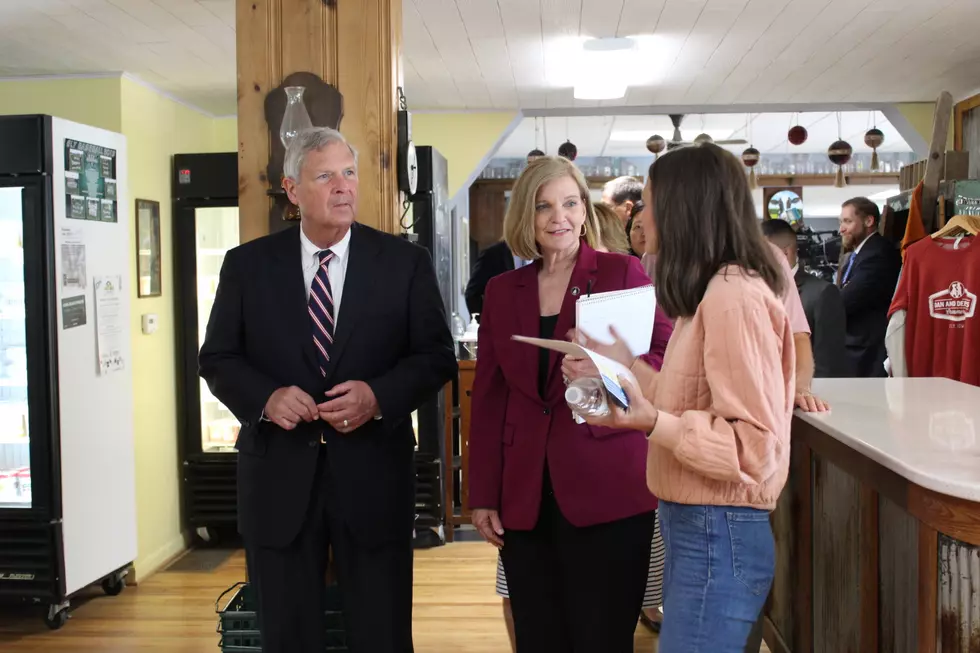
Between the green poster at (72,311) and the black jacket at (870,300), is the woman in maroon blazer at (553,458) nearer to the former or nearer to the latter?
the green poster at (72,311)

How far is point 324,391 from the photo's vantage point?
7.43ft

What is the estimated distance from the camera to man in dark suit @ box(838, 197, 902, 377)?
5203mm

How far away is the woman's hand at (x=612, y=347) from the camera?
1.64 m

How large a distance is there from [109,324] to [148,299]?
0.61m

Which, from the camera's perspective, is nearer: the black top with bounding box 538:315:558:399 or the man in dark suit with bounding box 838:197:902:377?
the black top with bounding box 538:315:558:399

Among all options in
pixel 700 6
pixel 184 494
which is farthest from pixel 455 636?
pixel 700 6

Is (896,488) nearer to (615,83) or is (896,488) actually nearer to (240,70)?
(240,70)

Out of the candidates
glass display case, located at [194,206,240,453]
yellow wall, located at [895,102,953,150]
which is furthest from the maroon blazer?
yellow wall, located at [895,102,953,150]

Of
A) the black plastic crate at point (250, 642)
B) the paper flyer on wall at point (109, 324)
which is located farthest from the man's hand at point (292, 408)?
the paper flyer on wall at point (109, 324)

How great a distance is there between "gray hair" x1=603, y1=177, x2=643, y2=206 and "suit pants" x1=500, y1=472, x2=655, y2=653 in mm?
1977

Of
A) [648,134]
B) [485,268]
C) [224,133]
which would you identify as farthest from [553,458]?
[648,134]

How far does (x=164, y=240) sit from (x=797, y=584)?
152 inches

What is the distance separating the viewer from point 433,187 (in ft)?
16.1

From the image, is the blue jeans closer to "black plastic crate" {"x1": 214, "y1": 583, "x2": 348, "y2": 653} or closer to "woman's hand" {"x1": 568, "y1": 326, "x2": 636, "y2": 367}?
"woman's hand" {"x1": 568, "y1": 326, "x2": 636, "y2": 367}
